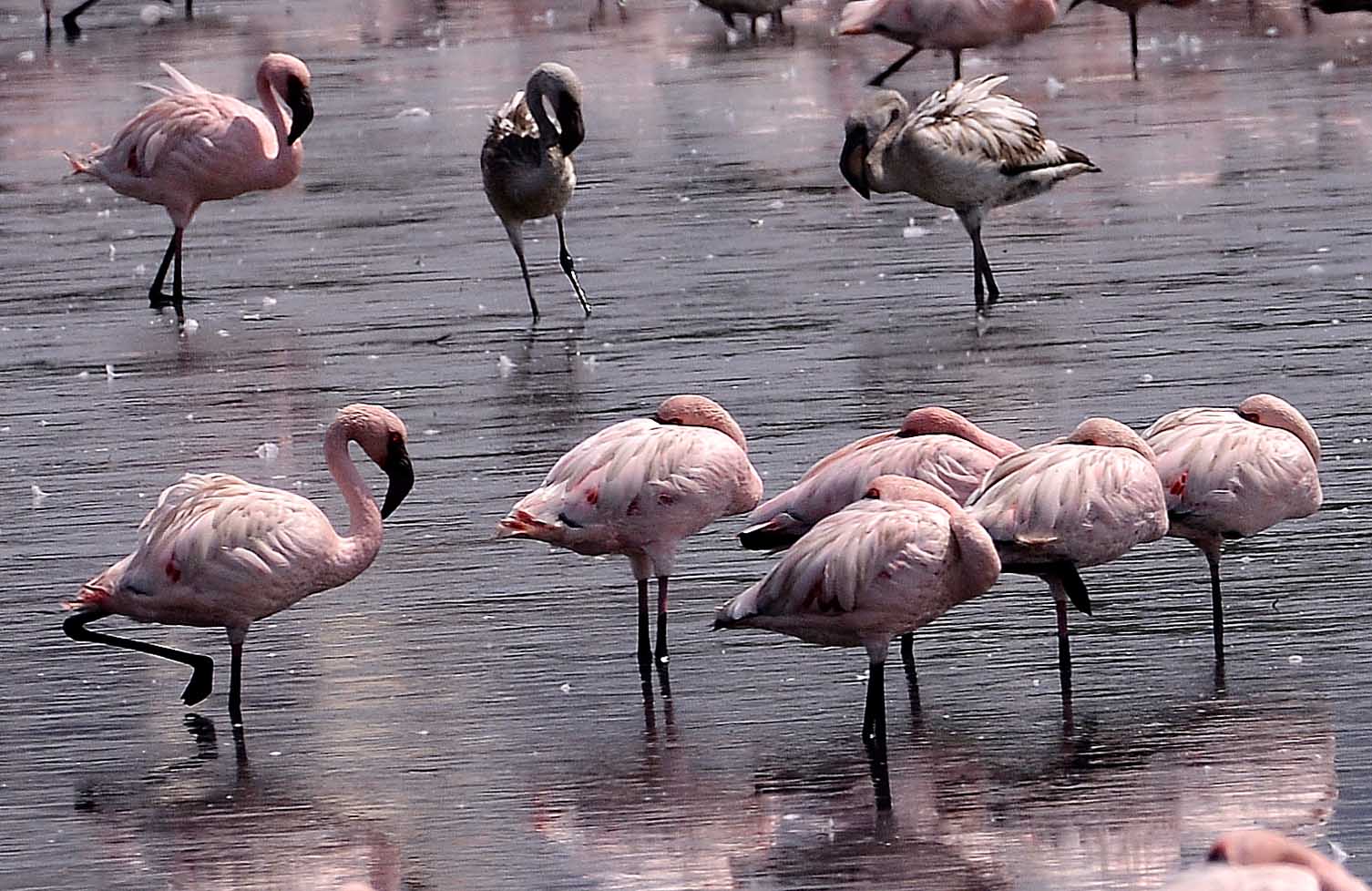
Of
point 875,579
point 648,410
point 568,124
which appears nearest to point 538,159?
point 568,124

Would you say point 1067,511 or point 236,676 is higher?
point 1067,511

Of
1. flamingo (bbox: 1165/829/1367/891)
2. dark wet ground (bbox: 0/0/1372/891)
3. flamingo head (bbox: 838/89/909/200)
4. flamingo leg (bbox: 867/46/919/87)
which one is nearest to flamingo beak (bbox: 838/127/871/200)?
flamingo head (bbox: 838/89/909/200)

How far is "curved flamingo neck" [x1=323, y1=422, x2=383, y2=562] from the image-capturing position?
748 cm

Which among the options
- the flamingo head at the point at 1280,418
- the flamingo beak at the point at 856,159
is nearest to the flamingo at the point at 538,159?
the flamingo beak at the point at 856,159

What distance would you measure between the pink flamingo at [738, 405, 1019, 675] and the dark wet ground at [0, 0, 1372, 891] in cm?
36

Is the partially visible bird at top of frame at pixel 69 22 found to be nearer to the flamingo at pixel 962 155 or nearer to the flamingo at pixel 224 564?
the flamingo at pixel 962 155

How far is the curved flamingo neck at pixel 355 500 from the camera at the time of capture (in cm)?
748

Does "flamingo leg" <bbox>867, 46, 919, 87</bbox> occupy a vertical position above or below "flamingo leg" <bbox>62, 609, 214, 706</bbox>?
below

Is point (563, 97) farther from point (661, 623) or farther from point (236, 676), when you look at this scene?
point (236, 676)

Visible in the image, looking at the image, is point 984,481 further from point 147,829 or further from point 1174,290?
point 1174,290

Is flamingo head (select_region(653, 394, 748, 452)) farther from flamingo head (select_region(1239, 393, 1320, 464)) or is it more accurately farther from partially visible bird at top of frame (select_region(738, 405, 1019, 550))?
flamingo head (select_region(1239, 393, 1320, 464))

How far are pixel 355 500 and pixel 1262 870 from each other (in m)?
4.31

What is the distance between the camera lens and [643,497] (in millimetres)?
7520

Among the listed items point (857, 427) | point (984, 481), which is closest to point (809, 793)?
point (984, 481)
